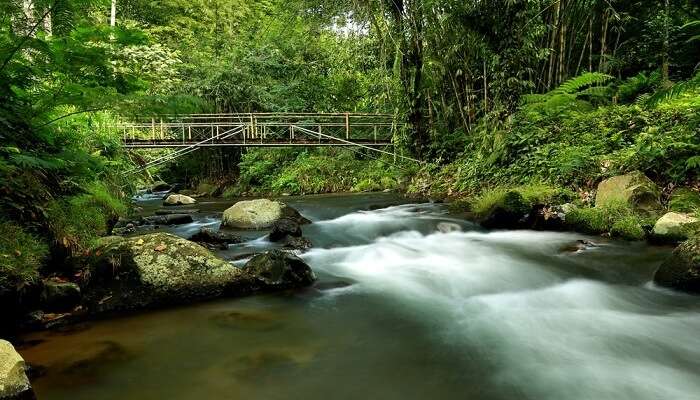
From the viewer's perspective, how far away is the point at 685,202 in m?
5.68

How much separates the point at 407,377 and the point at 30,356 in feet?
8.42

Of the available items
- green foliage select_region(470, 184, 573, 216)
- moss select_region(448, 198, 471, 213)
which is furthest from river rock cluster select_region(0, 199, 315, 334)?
moss select_region(448, 198, 471, 213)

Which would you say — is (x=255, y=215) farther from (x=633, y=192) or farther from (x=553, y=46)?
(x=553, y=46)

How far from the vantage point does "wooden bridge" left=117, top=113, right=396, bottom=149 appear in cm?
1478

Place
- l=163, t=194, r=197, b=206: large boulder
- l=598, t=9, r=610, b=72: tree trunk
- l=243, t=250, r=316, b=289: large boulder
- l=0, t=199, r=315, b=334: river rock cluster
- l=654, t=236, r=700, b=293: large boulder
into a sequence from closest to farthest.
Result: l=0, t=199, r=315, b=334: river rock cluster, l=654, t=236, r=700, b=293: large boulder, l=243, t=250, r=316, b=289: large boulder, l=598, t=9, r=610, b=72: tree trunk, l=163, t=194, r=197, b=206: large boulder

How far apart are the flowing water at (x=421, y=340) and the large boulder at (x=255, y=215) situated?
275 centimetres

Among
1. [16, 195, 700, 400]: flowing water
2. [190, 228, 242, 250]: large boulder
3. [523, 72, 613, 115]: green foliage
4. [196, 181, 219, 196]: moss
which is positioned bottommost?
[196, 181, 219, 196]: moss

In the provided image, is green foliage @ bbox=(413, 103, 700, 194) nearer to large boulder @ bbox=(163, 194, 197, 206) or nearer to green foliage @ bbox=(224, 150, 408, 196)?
green foliage @ bbox=(224, 150, 408, 196)

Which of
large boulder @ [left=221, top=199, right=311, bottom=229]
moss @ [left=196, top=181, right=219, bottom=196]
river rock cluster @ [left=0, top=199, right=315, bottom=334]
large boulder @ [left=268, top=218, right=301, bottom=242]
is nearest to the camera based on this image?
river rock cluster @ [left=0, top=199, right=315, bottom=334]

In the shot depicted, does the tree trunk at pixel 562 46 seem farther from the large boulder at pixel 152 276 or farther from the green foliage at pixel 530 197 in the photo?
the large boulder at pixel 152 276

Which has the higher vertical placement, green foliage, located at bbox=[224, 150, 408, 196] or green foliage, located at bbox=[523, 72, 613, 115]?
green foliage, located at bbox=[523, 72, 613, 115]

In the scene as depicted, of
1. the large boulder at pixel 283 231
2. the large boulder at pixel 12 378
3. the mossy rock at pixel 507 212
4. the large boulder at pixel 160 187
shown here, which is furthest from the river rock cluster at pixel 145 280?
the large boulder at pixel 160 187

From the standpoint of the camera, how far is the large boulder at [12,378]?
7.80 feet

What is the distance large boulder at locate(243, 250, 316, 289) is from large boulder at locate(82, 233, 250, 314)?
0.57 ft
